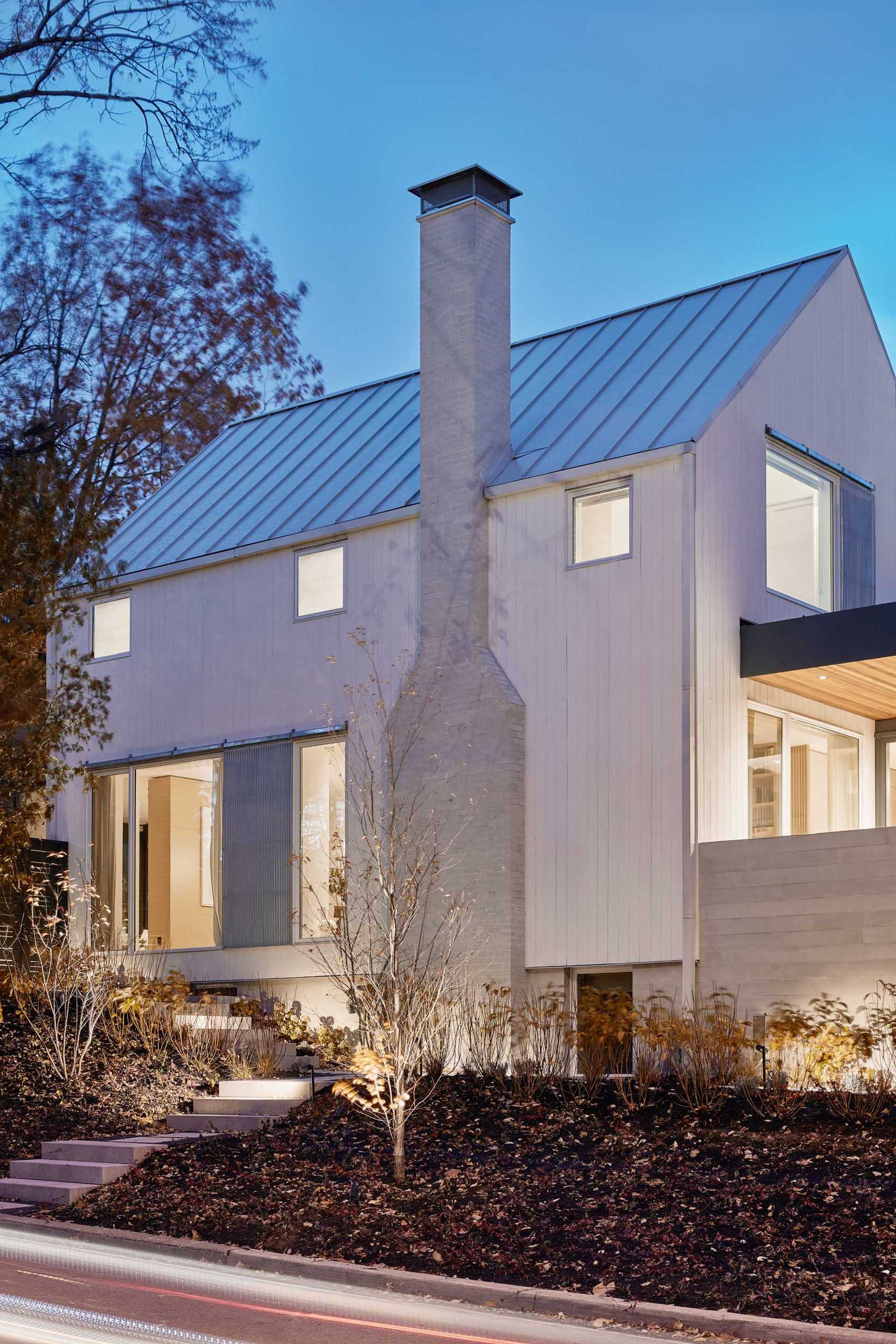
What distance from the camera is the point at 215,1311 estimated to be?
26.0 feet

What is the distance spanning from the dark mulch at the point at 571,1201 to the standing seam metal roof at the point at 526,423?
7.58 metres

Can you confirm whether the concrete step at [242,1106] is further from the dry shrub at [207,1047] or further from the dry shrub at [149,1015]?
the dry shrub at [149,1015]

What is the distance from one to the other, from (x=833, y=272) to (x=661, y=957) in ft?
28.4

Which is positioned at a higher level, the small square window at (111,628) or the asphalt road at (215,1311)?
the small square window at (111,628)

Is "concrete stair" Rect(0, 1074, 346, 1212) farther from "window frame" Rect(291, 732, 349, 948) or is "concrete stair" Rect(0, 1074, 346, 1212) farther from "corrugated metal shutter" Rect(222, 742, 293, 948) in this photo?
"corrugated metal shutter" Rect(222, 742, 293, 948)

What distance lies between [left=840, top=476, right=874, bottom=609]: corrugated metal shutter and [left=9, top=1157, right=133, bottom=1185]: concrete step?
10812mm

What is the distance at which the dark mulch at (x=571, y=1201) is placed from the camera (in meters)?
8.21

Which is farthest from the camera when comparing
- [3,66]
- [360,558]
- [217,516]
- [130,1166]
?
[217,516]

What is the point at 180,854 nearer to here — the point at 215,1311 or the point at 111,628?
the point at 111,628

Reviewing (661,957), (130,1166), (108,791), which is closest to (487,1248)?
(130,1166)

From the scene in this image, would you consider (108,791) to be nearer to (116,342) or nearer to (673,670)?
(673,670)

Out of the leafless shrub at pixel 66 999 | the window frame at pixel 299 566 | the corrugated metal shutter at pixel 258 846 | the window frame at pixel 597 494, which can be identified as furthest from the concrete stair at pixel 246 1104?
the window frame at pixel 299 566

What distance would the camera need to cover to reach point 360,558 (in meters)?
18.8

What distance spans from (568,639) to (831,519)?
412cm
